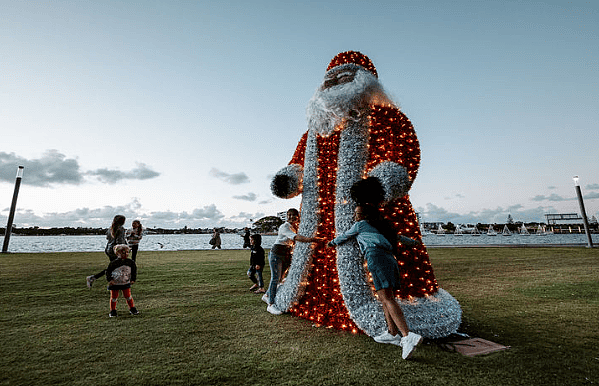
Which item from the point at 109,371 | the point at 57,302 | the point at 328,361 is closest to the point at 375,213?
the point at 328,361

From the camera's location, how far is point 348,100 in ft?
12.4

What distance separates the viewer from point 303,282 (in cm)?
397

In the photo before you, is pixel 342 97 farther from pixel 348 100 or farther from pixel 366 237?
pixel 366 237

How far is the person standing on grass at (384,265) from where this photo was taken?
2.89 m

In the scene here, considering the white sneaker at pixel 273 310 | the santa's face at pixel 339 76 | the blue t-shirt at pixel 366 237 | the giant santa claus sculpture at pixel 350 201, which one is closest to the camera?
the blue t-shirt at pixel 366 237

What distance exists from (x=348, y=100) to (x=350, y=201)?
1.23 m

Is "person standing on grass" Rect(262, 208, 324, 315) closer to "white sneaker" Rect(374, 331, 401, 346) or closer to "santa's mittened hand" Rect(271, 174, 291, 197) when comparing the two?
"santa's mittened hand" Rect(271, 174, 291, 197)

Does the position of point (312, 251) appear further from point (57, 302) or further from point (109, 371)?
point (57, 302)

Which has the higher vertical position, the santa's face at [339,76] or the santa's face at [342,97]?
the santa's face at [339,76]

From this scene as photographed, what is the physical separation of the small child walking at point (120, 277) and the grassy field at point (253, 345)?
203 mm

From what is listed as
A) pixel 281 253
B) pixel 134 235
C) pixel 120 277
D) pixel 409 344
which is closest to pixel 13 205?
pixel 134 235

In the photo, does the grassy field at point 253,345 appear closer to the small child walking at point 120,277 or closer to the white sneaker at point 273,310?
the white sneaker at point 273,310

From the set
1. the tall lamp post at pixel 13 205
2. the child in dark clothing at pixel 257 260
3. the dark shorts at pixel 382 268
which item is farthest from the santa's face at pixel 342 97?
the tall lamp post at pixel 13 205

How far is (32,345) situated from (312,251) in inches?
121
